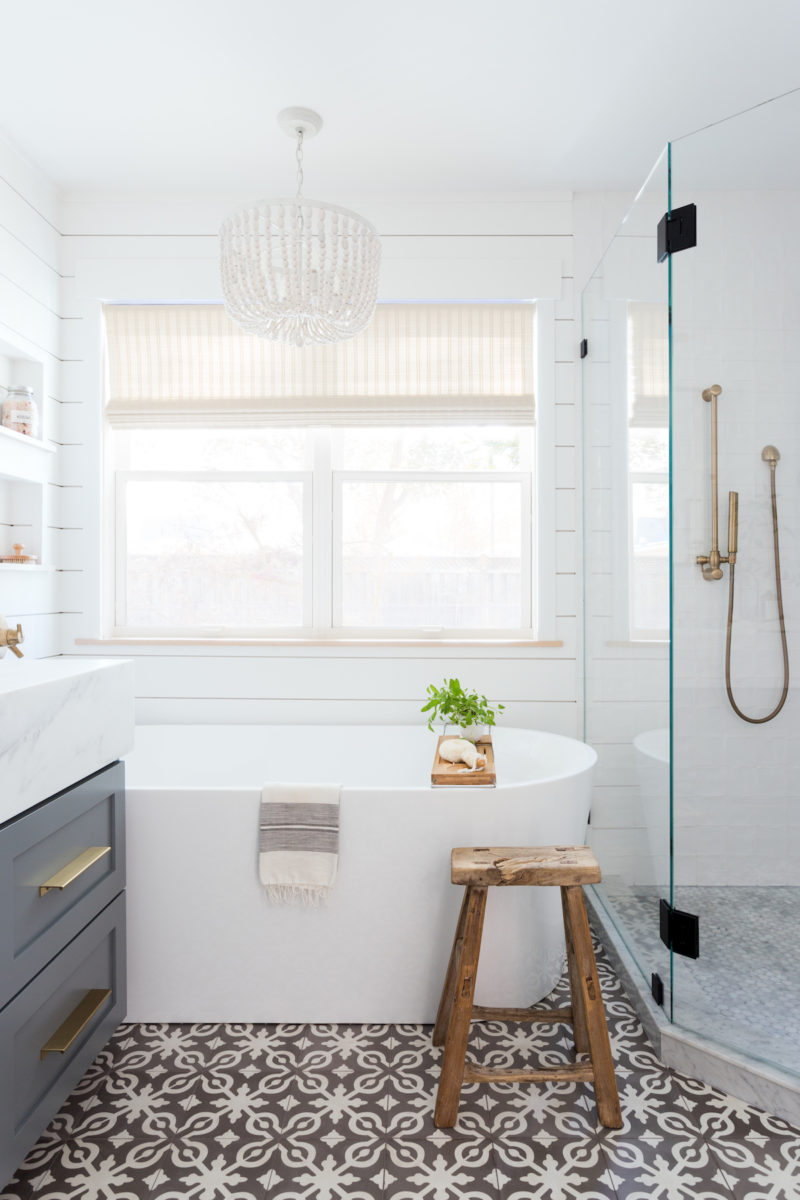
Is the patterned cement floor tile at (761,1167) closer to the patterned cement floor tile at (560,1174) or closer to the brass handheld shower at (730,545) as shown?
the patterned cement floor tile at (560,1174)

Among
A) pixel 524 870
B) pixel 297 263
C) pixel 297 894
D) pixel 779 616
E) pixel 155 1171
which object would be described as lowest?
pixel 155 1171

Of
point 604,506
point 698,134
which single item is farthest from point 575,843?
point 698,134

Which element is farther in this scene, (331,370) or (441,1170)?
(331,370)

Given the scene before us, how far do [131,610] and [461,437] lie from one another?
1526 millimetres

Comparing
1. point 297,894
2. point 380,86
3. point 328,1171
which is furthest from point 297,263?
point 328,1171

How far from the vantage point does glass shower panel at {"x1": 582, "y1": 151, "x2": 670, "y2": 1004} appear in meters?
1.82

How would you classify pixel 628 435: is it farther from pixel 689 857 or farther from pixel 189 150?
pixel 189 150

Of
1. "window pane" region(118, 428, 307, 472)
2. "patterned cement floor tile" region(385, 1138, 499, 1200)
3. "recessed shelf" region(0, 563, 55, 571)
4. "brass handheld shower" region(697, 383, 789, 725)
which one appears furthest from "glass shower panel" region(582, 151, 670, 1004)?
"recessed shelf" region(0, 563, 55, 571)

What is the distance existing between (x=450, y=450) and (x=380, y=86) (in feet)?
4.07

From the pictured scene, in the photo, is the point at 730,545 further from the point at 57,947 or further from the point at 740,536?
the point at 57,947

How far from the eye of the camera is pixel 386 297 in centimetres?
272

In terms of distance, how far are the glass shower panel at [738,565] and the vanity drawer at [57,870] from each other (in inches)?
54.4

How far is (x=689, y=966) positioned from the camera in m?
1.73

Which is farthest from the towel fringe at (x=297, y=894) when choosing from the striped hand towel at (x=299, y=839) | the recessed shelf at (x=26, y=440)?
the recessed shelf at (x=26, y=440)
